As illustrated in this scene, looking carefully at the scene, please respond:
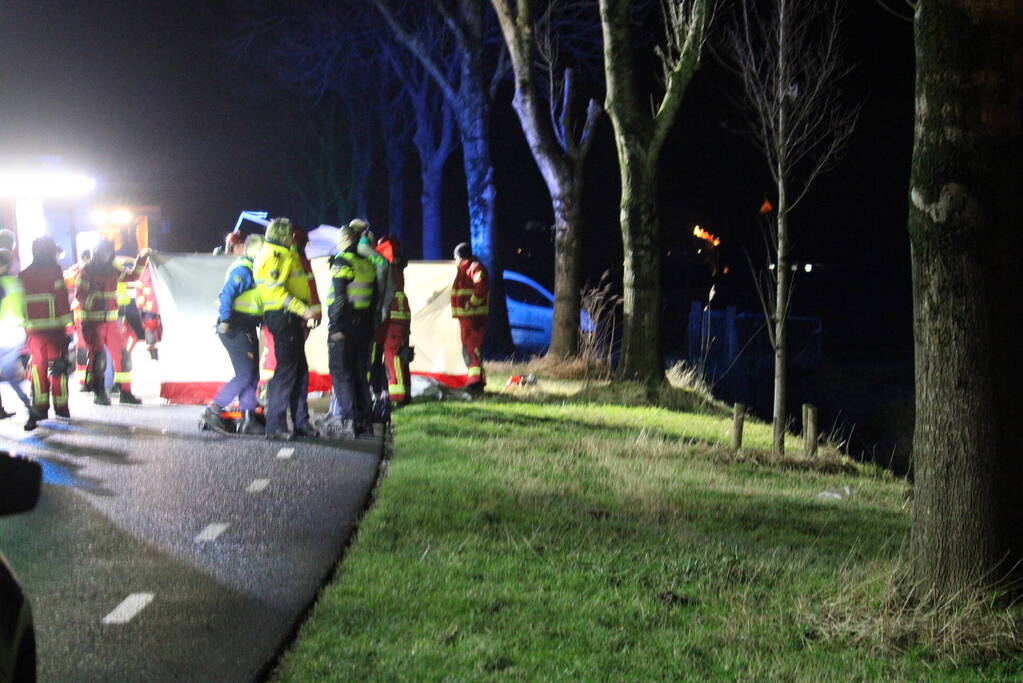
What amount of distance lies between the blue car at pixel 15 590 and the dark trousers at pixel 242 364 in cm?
844

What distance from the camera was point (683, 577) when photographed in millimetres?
6477

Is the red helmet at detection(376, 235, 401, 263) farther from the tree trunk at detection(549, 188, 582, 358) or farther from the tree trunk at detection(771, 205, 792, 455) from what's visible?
the tree trunk at detection(549, 188, 582, 358)

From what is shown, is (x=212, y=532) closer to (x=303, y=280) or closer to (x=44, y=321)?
(x=303, y=280)

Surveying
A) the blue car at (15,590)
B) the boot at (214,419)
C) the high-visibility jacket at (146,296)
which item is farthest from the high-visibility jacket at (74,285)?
the blue car at (15,590)

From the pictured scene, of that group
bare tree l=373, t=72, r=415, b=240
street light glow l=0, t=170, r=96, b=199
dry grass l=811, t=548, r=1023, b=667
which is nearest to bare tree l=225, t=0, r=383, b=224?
bare tree l=373, t=72, r=415, b=240

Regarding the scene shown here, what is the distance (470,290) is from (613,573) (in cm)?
904

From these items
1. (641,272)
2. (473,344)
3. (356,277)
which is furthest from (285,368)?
(641,272)

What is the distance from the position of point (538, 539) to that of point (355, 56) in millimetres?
27292

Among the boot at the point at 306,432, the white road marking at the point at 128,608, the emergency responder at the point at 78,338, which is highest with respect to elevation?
the emergency responder at the point at 78,338

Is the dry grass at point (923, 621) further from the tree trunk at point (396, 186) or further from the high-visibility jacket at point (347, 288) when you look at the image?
the tree trunk at point (396, 186)

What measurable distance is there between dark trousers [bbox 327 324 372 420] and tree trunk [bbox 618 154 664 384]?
15.3 ft

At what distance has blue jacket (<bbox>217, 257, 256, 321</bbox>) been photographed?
1159cm

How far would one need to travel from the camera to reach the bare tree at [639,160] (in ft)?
50.0

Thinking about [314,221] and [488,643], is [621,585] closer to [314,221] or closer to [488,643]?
[488,643]
